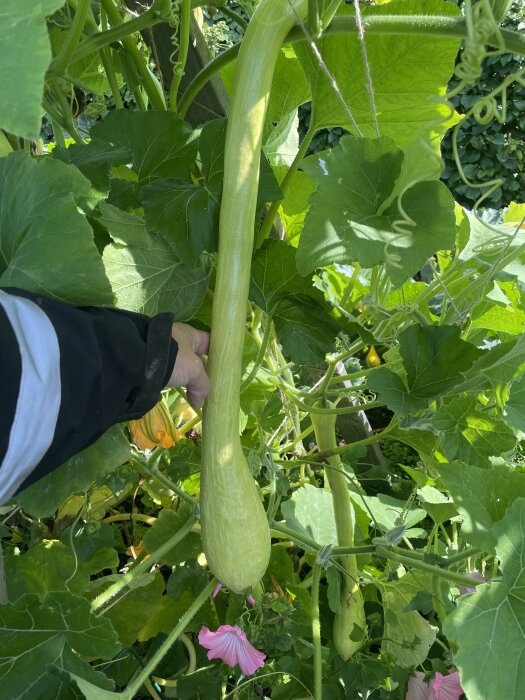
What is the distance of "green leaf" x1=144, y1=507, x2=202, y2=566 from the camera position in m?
0.97

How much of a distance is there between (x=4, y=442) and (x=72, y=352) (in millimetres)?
89

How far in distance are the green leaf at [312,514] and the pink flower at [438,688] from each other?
0.73 feet

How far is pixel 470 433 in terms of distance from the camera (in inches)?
30.2

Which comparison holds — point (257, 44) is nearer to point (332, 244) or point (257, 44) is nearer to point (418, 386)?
point (332, 244)

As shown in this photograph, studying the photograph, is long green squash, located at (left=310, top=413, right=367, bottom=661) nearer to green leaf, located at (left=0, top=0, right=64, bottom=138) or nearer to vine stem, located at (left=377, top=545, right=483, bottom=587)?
vine stem, located at (left=377, top=545, right=483, bottom=587)

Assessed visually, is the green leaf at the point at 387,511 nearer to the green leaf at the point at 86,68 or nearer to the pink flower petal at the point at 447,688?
the pink flower petal at the point at 447,688

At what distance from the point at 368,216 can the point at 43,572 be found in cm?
71

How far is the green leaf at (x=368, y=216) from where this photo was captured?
1.97 ft

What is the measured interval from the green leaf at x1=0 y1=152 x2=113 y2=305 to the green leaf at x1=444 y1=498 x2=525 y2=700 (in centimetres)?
43

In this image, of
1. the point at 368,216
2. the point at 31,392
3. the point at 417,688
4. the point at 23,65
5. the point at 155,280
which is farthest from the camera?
the point at 417,688

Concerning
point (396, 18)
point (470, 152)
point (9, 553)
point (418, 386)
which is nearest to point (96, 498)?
point (9, 553)

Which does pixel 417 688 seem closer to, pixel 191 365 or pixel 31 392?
pixel 191 365

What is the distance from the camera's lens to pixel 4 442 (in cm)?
51

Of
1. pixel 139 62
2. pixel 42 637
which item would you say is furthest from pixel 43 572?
pixel 139 62
